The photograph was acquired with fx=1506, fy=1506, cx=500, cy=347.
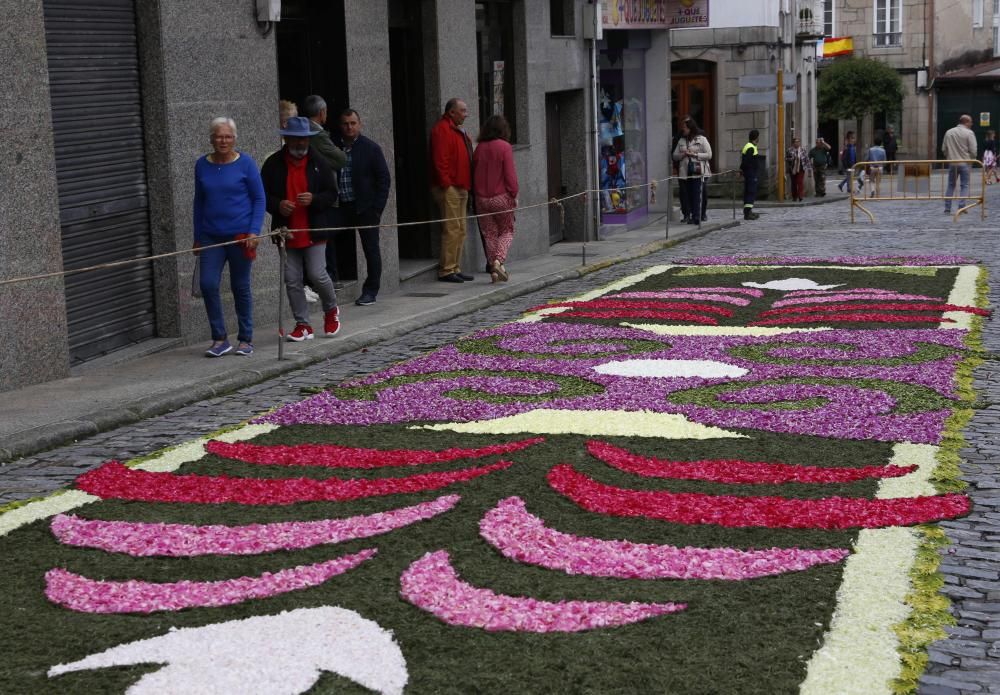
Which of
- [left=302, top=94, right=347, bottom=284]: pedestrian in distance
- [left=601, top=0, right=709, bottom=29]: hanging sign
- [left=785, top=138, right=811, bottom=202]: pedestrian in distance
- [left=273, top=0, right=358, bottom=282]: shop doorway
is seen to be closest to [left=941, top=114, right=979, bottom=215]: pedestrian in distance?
[left=601, top=0, right=709, bottom=29]: hanging sign

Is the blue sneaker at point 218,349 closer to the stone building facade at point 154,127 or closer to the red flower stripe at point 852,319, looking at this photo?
the stone building facade at point 154,127

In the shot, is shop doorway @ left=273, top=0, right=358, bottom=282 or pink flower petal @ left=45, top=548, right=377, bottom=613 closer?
pink flower petal @ left=45, top=548, right=377, bottom=613

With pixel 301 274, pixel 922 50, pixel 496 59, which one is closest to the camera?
pixel 301 274

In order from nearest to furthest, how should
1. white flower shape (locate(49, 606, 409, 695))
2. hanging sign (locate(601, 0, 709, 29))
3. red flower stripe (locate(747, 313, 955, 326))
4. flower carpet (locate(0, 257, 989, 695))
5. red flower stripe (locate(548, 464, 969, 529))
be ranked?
white flower shape (locate(49, 606, 409, 695)) < flower carpet (locate(0, 257, 989, 695)) < red flower stripe (locate(548, 464, 969, 529)) < red flower stripe (locate(747, 313, 955, 326)) < hanging sign (locate(601, 0, 709, 29))

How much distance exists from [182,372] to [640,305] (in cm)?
496

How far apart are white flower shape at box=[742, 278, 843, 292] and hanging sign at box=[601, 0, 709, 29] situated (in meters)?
11.1

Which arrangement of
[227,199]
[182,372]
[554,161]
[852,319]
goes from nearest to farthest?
[182,372] → [227,199] → [852,319] → [554,161]

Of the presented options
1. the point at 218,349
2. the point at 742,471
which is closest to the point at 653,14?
the point at 218,349

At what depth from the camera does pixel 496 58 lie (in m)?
20.4

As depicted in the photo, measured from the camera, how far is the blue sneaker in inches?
456

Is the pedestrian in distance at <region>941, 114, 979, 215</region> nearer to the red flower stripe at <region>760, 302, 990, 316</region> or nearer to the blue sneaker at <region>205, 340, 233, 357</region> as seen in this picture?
the red flower stripe at <region>760, 302, 990, 316</region>

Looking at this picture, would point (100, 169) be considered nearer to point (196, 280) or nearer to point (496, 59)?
point (196, 280)

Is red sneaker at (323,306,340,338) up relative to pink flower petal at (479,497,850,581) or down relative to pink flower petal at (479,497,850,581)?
up

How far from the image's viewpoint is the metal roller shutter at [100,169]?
37.1 feet
